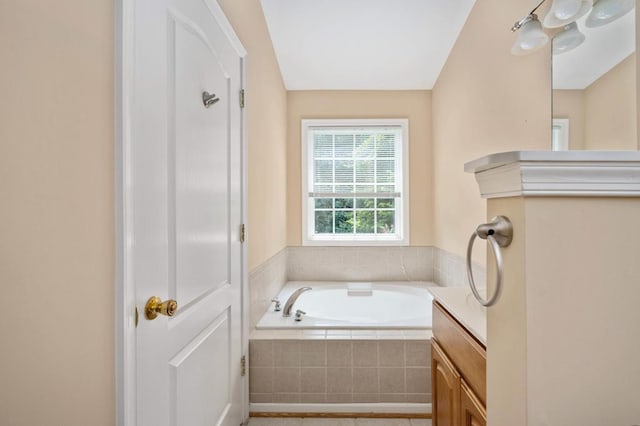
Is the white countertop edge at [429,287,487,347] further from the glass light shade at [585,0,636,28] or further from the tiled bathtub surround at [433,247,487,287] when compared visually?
the glass light shade at [585,0,636,28]

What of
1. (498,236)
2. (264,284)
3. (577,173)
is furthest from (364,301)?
(577,173)

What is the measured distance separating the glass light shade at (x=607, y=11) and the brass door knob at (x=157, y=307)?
5.65 feet

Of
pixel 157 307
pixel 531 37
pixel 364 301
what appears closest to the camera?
pixel 157 307

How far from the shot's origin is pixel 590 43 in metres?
1.27

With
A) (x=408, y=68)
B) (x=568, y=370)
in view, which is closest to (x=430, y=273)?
(x=408, y=68)

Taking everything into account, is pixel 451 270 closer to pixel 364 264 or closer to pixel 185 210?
pixel 364 264

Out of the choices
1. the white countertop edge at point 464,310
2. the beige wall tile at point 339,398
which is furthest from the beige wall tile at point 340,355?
the white countertop edge at point 464,310

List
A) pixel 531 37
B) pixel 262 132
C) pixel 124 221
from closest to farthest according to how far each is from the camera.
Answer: pixel 124 221
pixel 531 37
pixel 262 132

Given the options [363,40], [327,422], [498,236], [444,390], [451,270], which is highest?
[363,40]

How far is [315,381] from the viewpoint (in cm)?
199

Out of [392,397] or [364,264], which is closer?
[392,397]

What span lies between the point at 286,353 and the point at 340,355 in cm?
32

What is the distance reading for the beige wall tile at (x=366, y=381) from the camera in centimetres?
198

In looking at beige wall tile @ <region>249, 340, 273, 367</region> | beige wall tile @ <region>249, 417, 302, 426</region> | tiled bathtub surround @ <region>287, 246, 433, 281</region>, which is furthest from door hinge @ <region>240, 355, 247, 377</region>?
tiled bathtub surround @ <region>287, 246, 433, 281</region>
